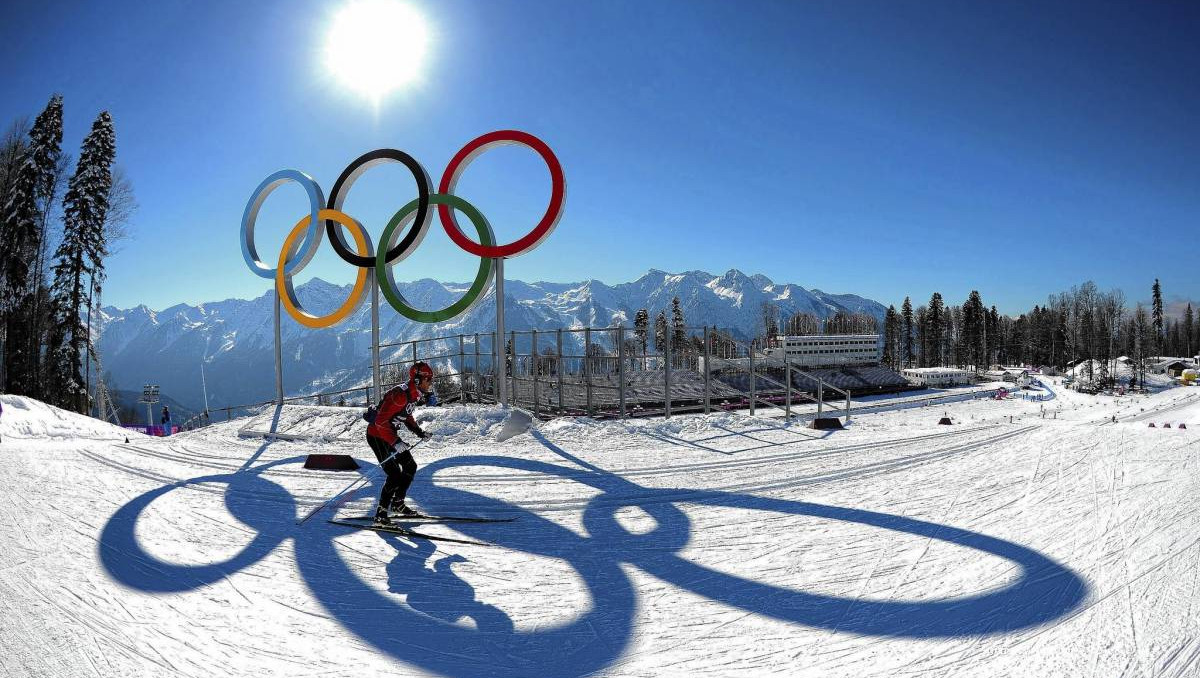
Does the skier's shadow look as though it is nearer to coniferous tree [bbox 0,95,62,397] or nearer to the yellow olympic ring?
the yellow olympic ring

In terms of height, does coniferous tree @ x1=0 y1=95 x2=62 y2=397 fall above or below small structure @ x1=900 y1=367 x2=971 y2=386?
above

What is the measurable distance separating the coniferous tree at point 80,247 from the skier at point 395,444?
85.1 feet

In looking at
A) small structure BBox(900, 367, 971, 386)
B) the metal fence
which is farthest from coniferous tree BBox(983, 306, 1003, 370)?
the metal fence

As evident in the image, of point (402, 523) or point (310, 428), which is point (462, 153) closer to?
point (310, 428)

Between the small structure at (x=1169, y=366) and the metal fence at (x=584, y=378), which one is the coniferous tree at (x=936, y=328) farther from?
the metal fence at (x=584, y=378)

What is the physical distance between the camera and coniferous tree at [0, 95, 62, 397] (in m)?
22.8

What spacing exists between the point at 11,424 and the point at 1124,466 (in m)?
23.4

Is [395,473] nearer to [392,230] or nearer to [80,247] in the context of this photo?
[392,230]

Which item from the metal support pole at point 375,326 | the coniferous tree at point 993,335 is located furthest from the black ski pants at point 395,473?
the coniferous tree at point 993,335

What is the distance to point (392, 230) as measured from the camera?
549 inches

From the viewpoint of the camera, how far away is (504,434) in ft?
37.6

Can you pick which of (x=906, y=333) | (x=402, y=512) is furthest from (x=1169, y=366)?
(x=402, y=512)

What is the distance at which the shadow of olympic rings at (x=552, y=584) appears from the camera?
379 centimetres

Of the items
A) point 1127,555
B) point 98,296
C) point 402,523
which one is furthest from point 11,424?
point 1127,555
